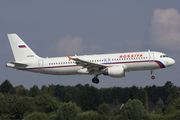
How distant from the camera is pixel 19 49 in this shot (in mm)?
58344

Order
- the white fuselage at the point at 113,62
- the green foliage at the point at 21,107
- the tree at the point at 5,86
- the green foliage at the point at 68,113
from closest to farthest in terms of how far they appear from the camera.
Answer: the white fuselage at the point at 113,62
the green foliage at the point at 68,113
the green foliage at the point at 21,107
the tree at the point at 5,86

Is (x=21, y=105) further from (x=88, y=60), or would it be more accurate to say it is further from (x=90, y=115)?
(x=88, y=60)

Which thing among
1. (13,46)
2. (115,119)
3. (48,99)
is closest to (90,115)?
(115,119)

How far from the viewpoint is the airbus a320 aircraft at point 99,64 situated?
51125 mm

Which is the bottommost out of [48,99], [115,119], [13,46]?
[115,119]

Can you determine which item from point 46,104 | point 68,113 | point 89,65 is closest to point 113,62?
point 89,65

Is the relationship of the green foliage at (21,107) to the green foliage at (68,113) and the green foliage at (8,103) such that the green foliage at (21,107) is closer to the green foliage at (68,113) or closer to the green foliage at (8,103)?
the green foliage at (8,103)

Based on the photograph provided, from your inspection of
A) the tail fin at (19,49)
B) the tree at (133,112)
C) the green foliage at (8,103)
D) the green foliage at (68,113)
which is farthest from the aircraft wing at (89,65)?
the green foliage at (8,103)

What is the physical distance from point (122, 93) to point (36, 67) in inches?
5565

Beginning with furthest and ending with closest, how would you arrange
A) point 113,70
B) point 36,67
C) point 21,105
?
point 21,105, point 36,67, point 113,70

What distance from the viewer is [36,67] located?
55250 millimetres

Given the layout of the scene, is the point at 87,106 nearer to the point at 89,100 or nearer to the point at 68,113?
the point at 89,100

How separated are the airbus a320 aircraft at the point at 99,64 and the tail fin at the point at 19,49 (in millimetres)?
901

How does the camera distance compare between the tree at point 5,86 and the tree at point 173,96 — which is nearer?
the tree at point 173,96
